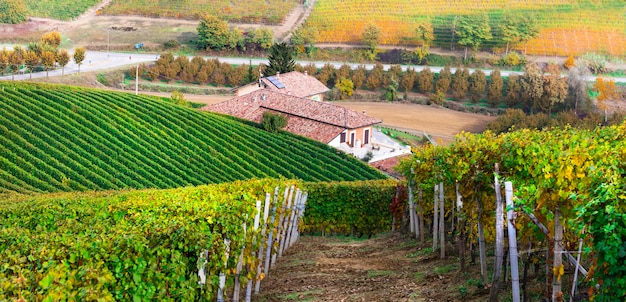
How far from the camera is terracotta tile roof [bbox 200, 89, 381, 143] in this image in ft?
197

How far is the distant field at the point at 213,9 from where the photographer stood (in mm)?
118688

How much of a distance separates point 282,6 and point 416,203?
339ft

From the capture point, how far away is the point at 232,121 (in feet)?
187

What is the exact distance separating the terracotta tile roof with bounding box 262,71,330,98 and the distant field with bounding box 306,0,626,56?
102 feet

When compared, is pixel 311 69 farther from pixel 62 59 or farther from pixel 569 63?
pixel 569 63

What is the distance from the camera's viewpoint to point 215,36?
10381 centimetres

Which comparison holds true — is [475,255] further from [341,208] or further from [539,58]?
[539,58]

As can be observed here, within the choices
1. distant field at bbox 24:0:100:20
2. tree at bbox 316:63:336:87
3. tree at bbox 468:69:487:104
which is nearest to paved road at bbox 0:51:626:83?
tree at bbox 316:63:336:87

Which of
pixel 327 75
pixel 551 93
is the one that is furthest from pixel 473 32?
pixel 327 75

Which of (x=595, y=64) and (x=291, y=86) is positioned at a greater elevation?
(x=291, y=86)

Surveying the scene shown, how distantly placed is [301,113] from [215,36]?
44331mm

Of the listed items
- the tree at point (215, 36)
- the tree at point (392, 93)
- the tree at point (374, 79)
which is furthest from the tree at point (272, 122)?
the tree at point (215, 36)

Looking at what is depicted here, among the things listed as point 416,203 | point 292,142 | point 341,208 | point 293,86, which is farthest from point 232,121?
point 416,203

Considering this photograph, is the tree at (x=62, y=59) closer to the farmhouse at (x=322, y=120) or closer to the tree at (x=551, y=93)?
the farmhouse at (x=322, y=120)
